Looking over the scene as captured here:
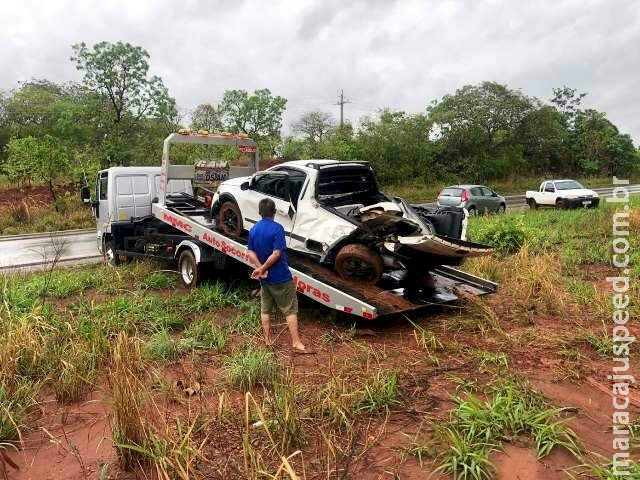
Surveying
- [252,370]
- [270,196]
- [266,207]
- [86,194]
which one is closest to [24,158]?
[86,194]

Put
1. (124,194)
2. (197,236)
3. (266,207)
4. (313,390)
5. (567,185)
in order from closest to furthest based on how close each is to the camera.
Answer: (313,390)
(266,207)
(197,236)
(124,194)
(567,185)

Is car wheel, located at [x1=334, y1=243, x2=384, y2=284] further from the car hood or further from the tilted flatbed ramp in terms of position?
the car hood

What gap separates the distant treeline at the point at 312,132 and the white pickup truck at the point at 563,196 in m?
11.3

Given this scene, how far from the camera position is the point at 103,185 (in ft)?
34.3

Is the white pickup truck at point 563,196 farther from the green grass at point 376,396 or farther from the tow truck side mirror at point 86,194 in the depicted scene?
the green grass at point 376,396

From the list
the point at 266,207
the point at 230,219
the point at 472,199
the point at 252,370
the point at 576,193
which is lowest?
the point at 252,370

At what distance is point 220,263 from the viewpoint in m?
7.88

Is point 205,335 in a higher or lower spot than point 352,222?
lower

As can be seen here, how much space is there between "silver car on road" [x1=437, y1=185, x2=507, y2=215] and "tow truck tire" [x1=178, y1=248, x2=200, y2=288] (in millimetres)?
13325

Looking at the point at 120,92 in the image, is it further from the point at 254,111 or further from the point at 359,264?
the point at 359,264

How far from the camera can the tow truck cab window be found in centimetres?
1030

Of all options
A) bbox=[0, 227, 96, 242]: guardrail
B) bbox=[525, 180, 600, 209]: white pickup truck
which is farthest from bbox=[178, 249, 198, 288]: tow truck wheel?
bbox=[525, 180, 600, 209]: white pickup truck

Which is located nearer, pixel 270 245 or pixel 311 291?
pixel 270 245

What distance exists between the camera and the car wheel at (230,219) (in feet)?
25.8
